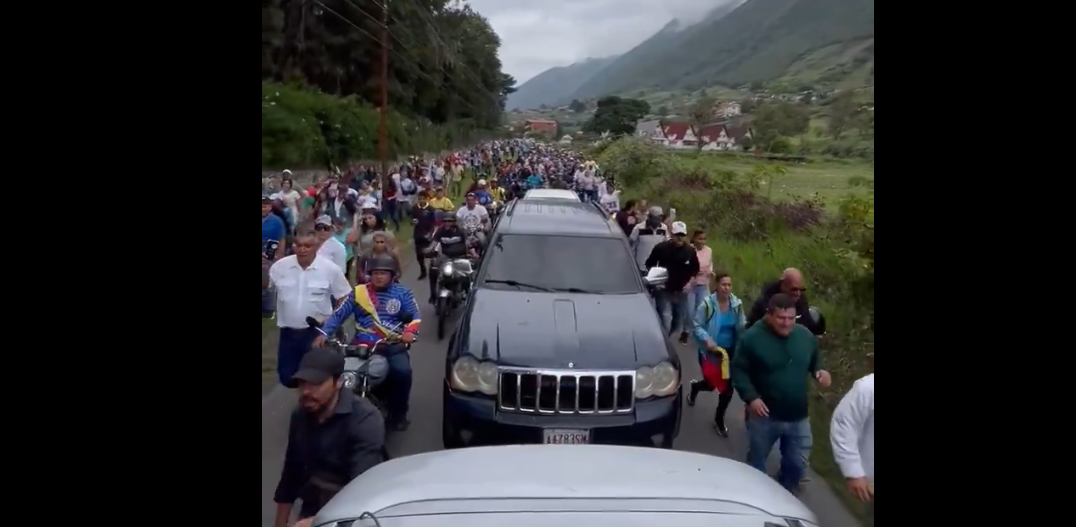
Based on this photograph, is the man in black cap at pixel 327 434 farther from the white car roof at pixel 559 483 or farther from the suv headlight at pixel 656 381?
the suv headlight at pixel 656 381

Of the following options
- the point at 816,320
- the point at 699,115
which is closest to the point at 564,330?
the point at 816,320

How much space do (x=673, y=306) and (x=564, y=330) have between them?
3.85m

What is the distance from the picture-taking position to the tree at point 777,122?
17.9 metres

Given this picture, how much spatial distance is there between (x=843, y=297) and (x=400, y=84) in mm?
44223

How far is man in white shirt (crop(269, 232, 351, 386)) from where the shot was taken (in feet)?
21.4

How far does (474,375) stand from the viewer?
580 cm

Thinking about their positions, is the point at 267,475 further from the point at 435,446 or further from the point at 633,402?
the point at 633,402

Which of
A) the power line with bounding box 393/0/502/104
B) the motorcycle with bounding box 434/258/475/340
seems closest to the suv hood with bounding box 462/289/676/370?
the motorcycle with bounding box 434/258/475/340

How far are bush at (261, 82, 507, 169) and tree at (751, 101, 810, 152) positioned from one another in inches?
471

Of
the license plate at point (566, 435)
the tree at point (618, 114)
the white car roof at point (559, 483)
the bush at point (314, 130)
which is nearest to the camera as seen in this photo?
the white car roof at point (559, 483)

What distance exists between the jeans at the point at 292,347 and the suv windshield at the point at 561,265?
57.2 inches

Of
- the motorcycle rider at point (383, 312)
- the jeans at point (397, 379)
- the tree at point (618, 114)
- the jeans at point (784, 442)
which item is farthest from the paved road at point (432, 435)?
the tree at point (618, 114)
